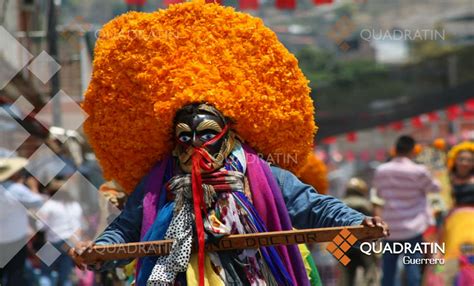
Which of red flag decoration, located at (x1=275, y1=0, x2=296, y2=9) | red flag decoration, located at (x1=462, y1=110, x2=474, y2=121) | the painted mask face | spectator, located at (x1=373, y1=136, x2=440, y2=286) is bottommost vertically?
red flag decoration, located at (x1=462, y1=110, x2=474, y2=121)

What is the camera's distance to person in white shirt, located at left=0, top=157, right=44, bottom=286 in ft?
31.6

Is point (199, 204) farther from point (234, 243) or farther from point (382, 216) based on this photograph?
point (382, 216)

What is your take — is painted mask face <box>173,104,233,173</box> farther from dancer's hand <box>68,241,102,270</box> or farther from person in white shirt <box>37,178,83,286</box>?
person in white shirt <box>37,178,83,286</box>

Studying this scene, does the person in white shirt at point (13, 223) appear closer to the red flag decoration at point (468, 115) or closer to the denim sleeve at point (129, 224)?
the denim sleeve at point (129, 224)

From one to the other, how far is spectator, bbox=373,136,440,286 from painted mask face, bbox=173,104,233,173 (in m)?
4.17

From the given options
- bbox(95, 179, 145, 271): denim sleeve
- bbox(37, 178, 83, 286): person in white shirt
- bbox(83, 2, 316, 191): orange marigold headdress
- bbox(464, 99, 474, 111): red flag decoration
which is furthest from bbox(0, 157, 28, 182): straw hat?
bbox(464, 99, 474, 111): red flag decoration

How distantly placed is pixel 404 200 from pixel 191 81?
173 inches

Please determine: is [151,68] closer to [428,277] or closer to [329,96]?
[428,277]

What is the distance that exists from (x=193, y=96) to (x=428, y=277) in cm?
476

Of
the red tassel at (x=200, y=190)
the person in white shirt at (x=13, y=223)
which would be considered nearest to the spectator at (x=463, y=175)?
the person in white shirt at (x=13, y=223)

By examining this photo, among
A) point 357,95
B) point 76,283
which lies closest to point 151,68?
point 76,283

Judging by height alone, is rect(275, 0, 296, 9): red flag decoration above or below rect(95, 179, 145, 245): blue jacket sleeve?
above

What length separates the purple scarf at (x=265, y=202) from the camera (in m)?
5.34

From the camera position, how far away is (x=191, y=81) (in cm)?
539
